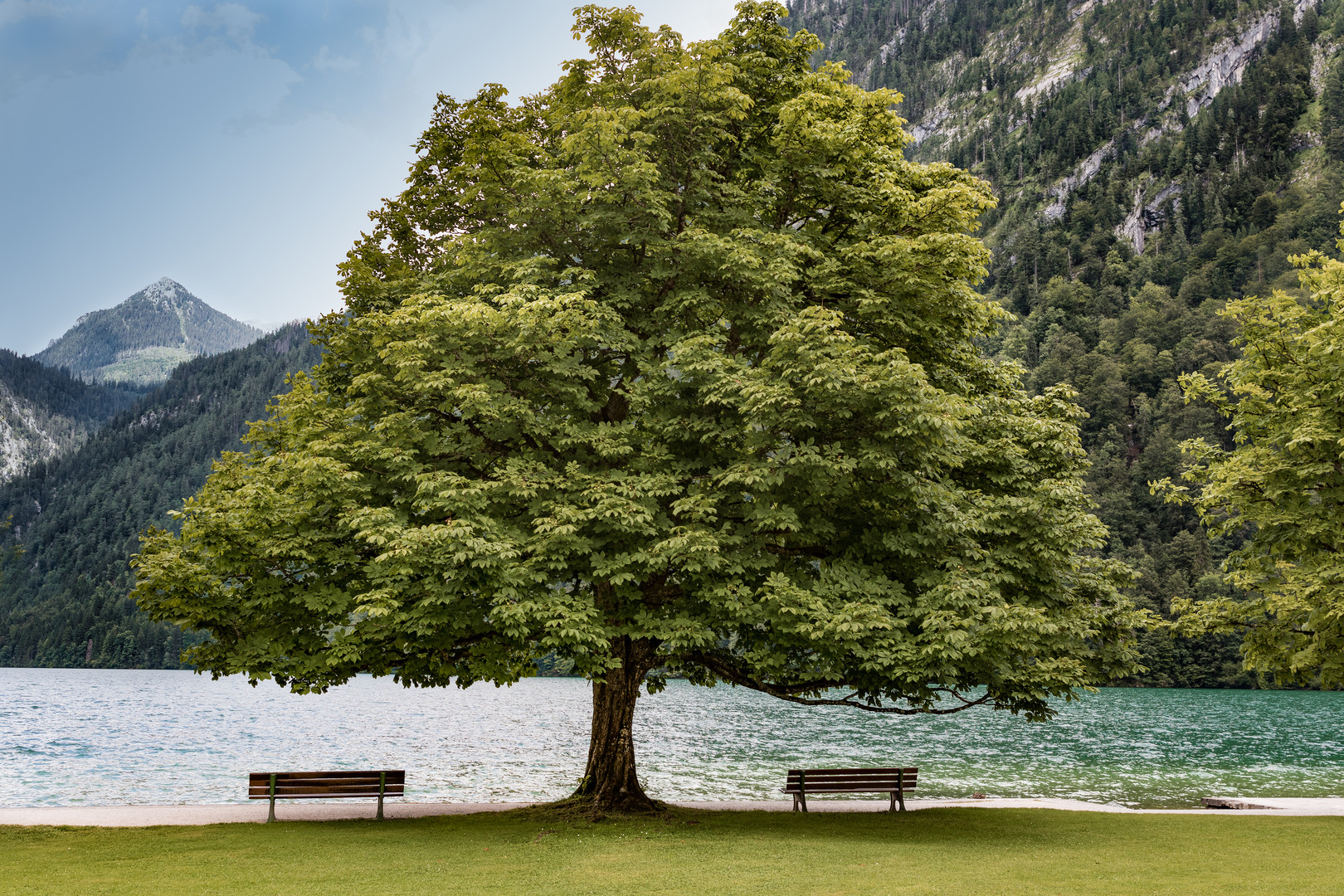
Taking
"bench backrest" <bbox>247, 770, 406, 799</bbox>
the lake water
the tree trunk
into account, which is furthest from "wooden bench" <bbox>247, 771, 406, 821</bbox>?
the lake water

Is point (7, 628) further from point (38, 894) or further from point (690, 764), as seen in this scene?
point (38, 894)

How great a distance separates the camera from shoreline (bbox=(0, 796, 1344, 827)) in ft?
57.9

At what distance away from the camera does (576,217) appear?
57.0 feet

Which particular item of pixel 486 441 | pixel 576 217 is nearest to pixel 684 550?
pixel 486 441

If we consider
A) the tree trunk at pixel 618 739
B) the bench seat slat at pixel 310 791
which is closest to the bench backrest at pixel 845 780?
the tree trunk at pixel 618 739

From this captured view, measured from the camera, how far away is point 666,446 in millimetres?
16609

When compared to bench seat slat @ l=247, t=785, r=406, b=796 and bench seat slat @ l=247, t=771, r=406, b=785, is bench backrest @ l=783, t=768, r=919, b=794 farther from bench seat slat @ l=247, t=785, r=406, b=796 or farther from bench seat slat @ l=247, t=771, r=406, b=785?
bench seat slat @ l=247, t=785, r=406, b=796

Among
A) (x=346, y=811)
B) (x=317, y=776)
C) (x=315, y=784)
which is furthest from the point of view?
(x=346, y=811)

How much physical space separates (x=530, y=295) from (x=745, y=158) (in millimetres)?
6141

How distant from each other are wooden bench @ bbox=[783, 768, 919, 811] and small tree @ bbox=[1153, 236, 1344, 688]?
25.1 feet

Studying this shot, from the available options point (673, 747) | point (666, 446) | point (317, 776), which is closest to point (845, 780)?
point (666, 446)

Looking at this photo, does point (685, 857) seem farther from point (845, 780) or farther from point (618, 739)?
point (845, 780)

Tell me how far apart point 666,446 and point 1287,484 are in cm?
1268

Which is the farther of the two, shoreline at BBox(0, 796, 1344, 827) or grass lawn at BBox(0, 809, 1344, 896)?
shoreline at BBox(0, 796, 1344, 827)
